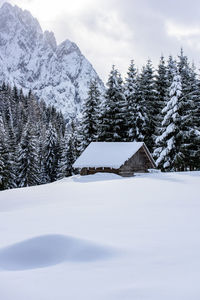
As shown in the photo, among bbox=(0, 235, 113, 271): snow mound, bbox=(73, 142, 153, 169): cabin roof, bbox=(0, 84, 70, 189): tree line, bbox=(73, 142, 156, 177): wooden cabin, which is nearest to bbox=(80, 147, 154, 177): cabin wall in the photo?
bbox=(73, 142, 156, 177): wooden cabin

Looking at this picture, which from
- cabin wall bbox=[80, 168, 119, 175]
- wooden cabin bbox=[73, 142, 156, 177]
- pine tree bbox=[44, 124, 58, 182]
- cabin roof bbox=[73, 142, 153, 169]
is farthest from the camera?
pine tree bbox=[44, 124, 58, 182]

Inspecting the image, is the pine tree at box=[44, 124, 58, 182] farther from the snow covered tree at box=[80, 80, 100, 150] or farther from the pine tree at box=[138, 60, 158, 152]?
the pine tree at box=[138, 60, 158, 152]

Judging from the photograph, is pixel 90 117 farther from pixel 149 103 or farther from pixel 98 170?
pixel 98 170

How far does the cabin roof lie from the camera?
2366cm

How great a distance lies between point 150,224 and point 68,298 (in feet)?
8.65

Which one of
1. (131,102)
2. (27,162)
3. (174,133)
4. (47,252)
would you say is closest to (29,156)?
(27,162)

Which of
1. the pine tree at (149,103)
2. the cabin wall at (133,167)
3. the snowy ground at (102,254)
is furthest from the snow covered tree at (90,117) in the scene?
the snowy ground at (102,254)

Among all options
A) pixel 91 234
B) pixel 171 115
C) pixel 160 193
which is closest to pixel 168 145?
pixel 171 115

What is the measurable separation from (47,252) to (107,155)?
69.2ft

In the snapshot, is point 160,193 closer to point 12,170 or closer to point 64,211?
point 64,211

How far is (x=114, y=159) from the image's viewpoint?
23.9 m

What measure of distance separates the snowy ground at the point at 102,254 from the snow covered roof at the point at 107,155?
17594mm

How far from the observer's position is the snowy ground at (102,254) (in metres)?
2.42

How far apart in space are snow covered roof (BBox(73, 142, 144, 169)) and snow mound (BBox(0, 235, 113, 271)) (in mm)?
19346
